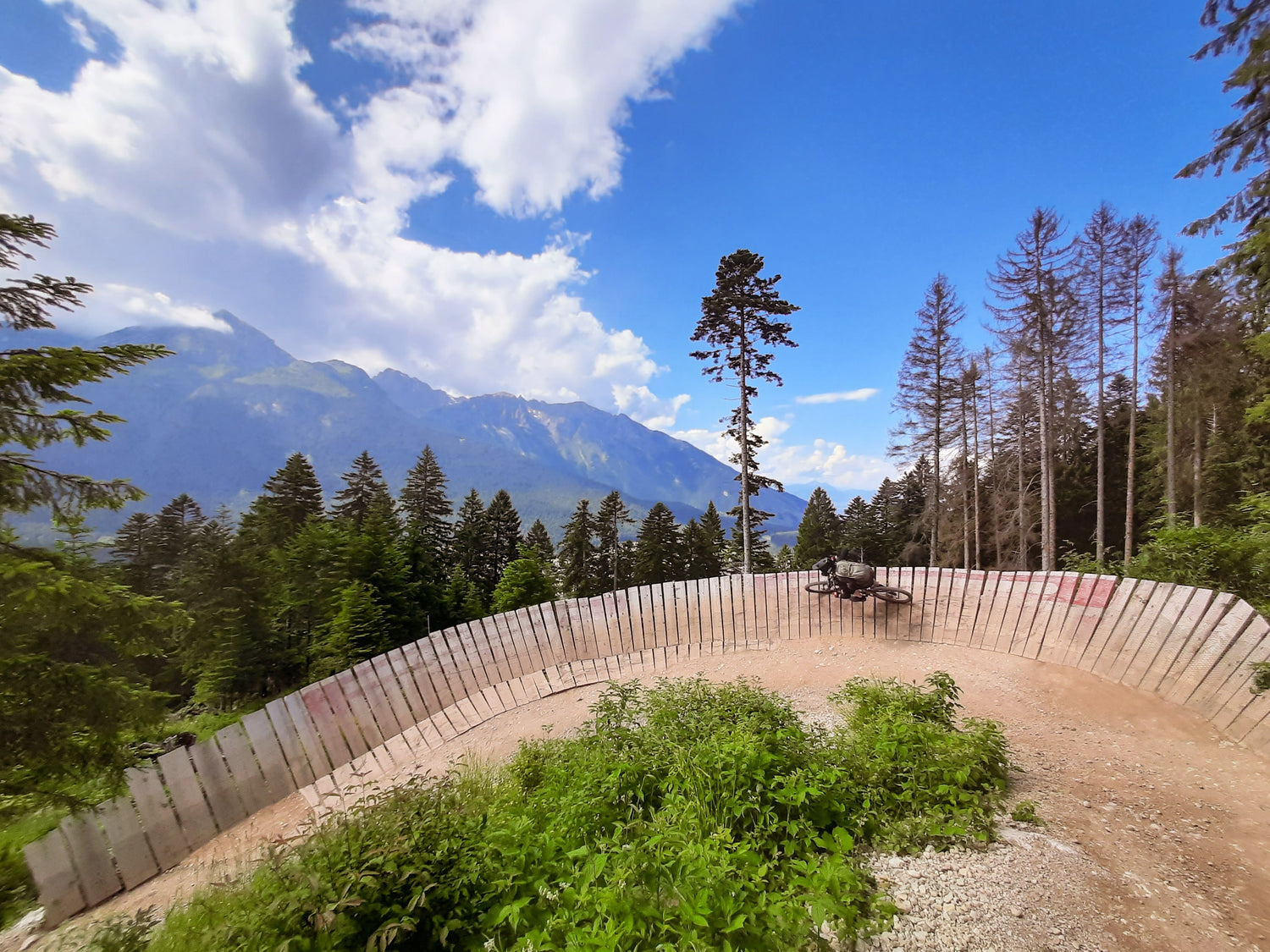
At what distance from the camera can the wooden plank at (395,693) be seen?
22.3 feet

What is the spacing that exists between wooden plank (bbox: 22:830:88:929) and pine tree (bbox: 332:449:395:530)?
29.9 m

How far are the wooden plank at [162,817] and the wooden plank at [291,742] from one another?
32.5 inches

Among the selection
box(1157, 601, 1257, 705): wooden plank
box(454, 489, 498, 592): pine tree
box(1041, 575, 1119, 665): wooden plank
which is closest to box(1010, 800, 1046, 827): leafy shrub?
box(1157, 601, 1257, 705): wooden plank

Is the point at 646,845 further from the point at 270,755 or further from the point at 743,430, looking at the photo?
the point at 743,430

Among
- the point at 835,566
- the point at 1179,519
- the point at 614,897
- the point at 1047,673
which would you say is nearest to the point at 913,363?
the point at 1179,519

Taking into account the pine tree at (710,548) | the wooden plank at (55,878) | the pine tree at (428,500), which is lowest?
the pine tree at (710,548)

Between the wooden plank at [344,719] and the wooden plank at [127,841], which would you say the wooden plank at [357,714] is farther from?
the wooden plank at [127,841]

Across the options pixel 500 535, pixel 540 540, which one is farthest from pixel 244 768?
pixel 540 540

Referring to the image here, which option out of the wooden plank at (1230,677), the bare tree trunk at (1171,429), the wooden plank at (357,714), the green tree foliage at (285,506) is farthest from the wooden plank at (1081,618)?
the green tree foliage at (285,506)

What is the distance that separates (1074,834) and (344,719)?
23.7ft

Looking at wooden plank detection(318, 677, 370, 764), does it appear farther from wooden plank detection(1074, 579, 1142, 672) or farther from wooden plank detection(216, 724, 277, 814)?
wooden plank detection(1074, 579, 1142, 672)

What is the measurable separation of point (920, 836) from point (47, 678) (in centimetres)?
683

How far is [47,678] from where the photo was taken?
14.1ft

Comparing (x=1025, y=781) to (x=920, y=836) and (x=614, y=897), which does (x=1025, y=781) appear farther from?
(x=614, y=897)
